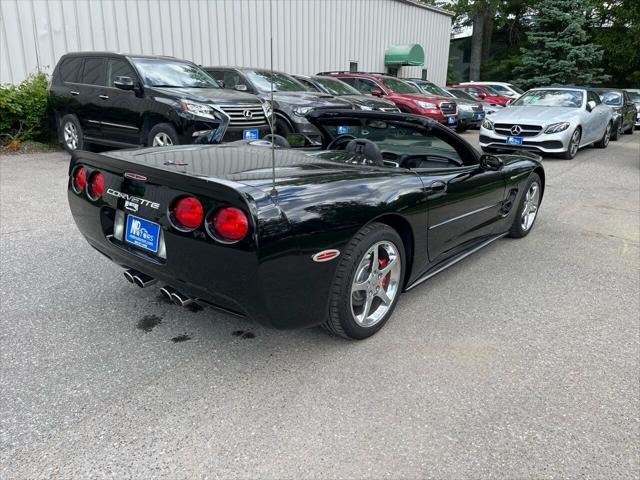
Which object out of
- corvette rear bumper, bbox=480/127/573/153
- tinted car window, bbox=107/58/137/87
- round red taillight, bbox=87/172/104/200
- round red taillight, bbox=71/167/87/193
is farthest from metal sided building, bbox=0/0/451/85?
round red taillight, bbox=87/172/104/200

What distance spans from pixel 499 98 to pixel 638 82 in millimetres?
16486

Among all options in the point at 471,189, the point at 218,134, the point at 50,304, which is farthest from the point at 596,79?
the point at 50,304

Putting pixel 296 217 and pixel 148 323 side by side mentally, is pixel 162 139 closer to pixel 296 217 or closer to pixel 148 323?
pixel 148 323

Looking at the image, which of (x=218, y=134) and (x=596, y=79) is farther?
(x=596, y=79)

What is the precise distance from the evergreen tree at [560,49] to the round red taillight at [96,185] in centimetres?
2792

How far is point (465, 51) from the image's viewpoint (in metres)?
41.6

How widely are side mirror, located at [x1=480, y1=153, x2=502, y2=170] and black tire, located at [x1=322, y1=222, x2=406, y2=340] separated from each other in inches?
50.3

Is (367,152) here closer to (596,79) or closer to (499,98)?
(499,98)

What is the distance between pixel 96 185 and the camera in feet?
9.95

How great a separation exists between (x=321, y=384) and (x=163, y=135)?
5759 millimetres

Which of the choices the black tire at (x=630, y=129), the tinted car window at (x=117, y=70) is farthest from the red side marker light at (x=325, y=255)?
the black tire at (x=630, y=129)

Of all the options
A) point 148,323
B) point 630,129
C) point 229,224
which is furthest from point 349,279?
point 630,129

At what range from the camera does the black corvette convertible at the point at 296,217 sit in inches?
94.0

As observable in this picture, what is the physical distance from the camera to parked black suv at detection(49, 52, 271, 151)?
731cm
